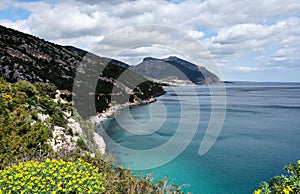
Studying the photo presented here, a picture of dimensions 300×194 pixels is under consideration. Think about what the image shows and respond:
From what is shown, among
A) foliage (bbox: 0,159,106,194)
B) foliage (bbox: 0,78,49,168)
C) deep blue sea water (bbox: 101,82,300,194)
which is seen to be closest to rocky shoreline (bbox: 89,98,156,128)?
deep blue sea water (bbox: 101,82,300,194)

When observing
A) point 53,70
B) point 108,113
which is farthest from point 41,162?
point 53,70

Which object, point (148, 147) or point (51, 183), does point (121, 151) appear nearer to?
point (148, 147)

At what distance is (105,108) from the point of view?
47188mm

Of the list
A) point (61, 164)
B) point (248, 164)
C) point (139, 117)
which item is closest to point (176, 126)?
point (139, 117)

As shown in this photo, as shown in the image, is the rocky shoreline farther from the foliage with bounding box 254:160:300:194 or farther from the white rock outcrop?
the foliage with bounding box 254:160:300:194

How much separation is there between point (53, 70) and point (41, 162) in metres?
39.8

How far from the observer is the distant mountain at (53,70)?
1236 inches

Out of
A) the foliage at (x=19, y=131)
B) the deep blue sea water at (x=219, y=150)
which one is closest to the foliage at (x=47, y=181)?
the foliage at (x=19, y=131)

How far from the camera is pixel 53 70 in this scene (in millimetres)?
42969

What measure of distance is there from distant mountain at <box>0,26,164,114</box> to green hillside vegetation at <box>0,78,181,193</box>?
53.9 feet

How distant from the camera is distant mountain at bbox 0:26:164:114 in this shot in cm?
3139

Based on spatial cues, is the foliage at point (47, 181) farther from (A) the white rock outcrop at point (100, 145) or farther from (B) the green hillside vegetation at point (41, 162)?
(A) the white rock outcrop at point (100, 145)

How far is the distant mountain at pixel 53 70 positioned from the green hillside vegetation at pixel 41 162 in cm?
1641

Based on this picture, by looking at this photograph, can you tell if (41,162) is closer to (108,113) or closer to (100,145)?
(100,145)
